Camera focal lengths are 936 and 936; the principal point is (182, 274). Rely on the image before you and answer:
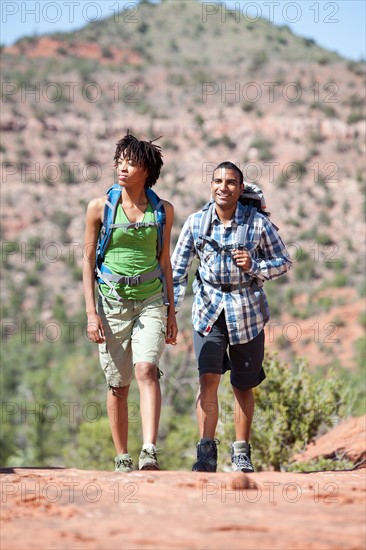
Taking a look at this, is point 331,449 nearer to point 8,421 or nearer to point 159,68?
point 8,421

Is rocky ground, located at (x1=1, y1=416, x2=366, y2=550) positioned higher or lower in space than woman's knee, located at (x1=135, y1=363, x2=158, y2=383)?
lower

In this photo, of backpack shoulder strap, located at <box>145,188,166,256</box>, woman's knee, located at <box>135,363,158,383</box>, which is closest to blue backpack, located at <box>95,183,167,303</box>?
backpack shoulder strap, located at <box>145,188,166,256</box>

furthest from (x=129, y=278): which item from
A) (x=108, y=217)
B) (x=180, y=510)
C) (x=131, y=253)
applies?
(x=180, y=510)

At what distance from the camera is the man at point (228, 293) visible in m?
5.50

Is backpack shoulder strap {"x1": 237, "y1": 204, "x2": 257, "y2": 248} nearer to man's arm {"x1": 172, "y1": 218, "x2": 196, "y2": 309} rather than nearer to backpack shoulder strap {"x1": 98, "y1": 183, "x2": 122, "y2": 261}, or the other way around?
man's arm {"x1": 172, "y1": 218, "x2": 196, "y2": 309}

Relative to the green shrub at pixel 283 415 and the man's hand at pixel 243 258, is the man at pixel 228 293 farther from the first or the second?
the green shrub at pixel 283 415

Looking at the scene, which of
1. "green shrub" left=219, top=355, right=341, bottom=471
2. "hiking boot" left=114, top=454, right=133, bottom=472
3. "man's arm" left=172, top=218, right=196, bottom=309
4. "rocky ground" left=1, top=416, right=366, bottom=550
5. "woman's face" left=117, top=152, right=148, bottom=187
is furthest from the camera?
"green shrub" left=219, top=355, right=341, bottom=471

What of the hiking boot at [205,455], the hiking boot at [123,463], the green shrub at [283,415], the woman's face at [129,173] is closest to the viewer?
the hiking boot at [123,463]

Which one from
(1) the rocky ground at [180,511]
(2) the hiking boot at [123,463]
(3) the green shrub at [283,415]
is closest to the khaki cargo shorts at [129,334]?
(2) the hiking boot at [123,463]

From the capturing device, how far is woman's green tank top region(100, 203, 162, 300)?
17.3 ft

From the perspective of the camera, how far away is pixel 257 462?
1069 cm

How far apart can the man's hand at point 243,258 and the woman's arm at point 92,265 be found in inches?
31.8

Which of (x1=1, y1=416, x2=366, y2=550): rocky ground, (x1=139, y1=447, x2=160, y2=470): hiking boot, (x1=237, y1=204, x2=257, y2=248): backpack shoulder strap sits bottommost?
(x1=139, y1=447, x2=160, y2=470): hiking boot

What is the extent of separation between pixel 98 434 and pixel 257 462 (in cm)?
1204
